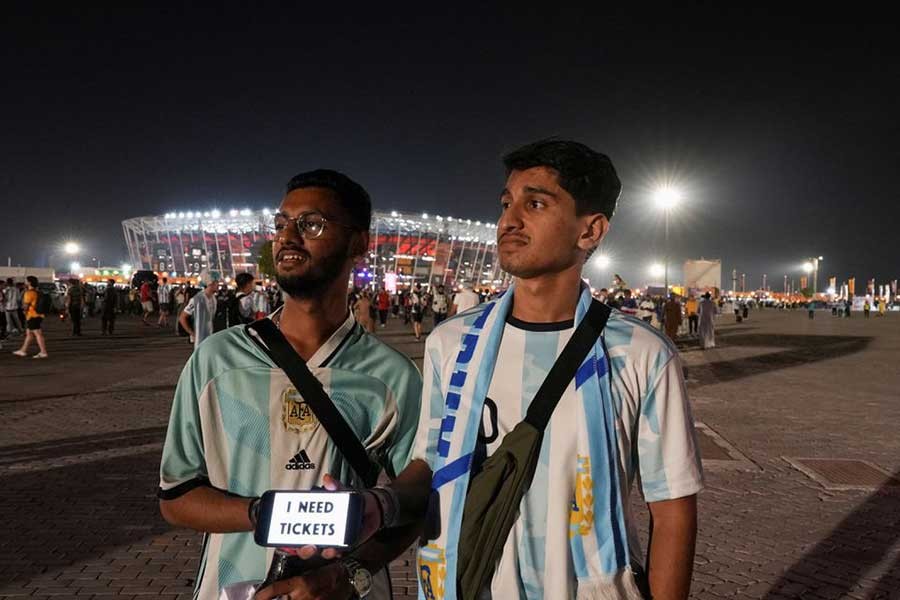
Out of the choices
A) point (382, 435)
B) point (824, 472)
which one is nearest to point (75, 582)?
point (382, 435)

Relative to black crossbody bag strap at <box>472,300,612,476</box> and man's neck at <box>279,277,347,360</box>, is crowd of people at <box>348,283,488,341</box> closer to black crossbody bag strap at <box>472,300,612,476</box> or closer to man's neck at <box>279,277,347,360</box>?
man's neck at <box>279,277,347,360</box>

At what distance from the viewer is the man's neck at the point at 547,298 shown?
72.2 inches

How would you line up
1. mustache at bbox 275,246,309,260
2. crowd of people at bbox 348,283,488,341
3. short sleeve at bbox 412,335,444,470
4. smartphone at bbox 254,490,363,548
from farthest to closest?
crowd of people at bbox 348,283,488,341, mustache at bbox 275,246,309,260, short sleeve at bbox 412,335,444,470, smartphone at bbox 254,490,363,548

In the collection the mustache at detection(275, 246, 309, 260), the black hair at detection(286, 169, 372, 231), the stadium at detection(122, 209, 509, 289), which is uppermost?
the stadium at detection(122, 209, 509, 289)

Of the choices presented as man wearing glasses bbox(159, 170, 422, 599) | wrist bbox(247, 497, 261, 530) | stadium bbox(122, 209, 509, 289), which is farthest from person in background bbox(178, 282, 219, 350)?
stadium bbox(122, 209, 509, 289)

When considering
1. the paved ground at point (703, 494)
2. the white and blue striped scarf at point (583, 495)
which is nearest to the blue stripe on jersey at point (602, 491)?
the white and blue striped scarf at point (583, 495)

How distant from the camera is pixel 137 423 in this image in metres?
8.71

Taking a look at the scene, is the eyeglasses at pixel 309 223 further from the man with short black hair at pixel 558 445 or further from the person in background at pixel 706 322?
the person in background at pixel 706 322

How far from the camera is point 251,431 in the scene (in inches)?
71.9

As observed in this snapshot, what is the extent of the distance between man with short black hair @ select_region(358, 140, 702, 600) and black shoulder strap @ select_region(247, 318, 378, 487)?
0.43 feet

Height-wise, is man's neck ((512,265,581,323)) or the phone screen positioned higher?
man's neck ((512,265,581,323))

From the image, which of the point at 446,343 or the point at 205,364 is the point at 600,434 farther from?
the point at 205,364

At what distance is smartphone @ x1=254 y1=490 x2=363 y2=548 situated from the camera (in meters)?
1.41

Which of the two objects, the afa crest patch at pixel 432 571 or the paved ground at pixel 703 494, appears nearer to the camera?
the afa crest patch at pixel 432 571
